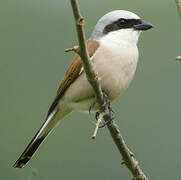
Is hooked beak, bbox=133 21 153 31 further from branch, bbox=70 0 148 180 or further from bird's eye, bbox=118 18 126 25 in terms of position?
branch, bbox=70 0 148 180

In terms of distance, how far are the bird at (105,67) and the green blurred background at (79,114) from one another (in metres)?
1.39

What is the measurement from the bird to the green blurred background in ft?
4.56

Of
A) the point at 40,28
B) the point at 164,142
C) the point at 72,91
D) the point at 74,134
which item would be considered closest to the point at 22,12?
the point at 40,28

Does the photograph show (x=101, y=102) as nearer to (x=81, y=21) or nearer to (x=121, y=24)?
(x=81, y=21)

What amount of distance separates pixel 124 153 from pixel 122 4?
427cm

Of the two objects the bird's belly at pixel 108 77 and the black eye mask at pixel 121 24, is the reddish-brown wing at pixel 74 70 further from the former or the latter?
the black eye mask at pixel 121 24

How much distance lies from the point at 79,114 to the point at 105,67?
289 centimetres

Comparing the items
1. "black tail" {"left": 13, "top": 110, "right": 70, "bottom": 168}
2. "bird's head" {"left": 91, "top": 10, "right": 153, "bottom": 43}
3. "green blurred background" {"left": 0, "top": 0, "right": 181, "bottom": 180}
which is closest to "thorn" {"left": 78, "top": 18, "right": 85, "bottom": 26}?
"bird's head" {"left": 91, "top": 10, "right": 153, "bottom": 43}

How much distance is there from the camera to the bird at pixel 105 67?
3.43 m

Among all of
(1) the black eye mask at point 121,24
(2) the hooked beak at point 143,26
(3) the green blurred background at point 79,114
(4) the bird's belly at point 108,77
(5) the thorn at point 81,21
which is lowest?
(3) the green blurred background at point 79,114

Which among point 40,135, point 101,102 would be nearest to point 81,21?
point 101,102

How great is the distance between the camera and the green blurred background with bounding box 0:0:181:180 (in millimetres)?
5098

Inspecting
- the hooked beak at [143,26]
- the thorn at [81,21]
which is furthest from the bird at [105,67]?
the thorn at [81,21]

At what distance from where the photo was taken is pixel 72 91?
358 centimetres
